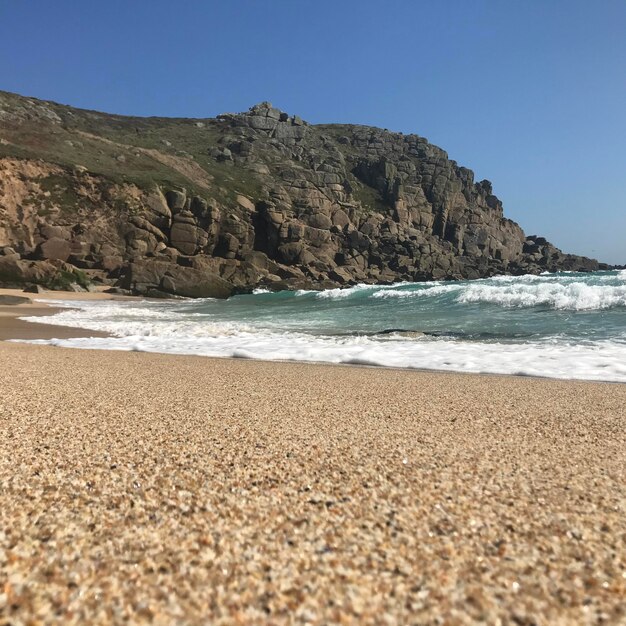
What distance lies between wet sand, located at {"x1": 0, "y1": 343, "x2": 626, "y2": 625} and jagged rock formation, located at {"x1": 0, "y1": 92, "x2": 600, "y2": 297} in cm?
3304

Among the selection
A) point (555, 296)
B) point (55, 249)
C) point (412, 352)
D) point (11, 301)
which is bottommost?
point (412, 352)

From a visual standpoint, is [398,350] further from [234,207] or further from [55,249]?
[234,207]

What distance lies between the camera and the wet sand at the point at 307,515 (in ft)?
3.97

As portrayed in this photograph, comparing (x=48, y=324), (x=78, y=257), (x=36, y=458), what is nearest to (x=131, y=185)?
(x=78, y=257)

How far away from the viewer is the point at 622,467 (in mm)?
2389

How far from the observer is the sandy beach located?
1208 millimetres

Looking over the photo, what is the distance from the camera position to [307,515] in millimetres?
1703

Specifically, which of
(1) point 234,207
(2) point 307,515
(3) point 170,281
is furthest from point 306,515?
(1) point 234,207

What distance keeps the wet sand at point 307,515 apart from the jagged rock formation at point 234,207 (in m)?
33.0

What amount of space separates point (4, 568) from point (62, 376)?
3976 mm

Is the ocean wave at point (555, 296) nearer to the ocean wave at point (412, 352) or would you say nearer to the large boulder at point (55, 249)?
the ocean wave at point (412, 352)

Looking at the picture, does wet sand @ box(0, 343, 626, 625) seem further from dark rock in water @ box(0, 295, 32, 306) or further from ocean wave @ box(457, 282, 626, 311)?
dark rock in water @ box(0, 295, 32, 306)

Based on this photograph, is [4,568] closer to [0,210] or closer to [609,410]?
[609,410]

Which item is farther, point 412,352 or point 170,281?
point 170,281
